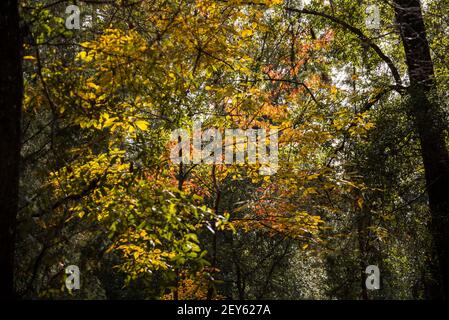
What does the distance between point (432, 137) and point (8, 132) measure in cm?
609

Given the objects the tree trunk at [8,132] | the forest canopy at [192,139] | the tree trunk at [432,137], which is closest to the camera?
the tree trunk at [8,132]

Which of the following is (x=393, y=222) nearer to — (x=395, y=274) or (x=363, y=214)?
(x=363, y=214)

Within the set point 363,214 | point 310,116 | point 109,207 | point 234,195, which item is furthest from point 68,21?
point 234,195

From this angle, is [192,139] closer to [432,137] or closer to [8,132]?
[432,137]

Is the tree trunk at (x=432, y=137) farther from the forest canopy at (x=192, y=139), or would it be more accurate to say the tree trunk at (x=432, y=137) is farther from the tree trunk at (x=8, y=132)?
the tree trunk at (x=8, y=132)

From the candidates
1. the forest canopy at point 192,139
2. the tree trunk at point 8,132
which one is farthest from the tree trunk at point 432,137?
the tree trunk at point 8,132

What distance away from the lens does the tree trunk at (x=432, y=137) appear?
7.18 metres

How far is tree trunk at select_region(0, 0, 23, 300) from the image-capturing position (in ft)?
11.4

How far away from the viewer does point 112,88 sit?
436 centimetres

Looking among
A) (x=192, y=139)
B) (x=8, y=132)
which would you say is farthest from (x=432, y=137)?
(x=8, y=132)

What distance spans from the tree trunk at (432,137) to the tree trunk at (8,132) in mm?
5536

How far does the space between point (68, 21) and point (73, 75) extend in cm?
69
